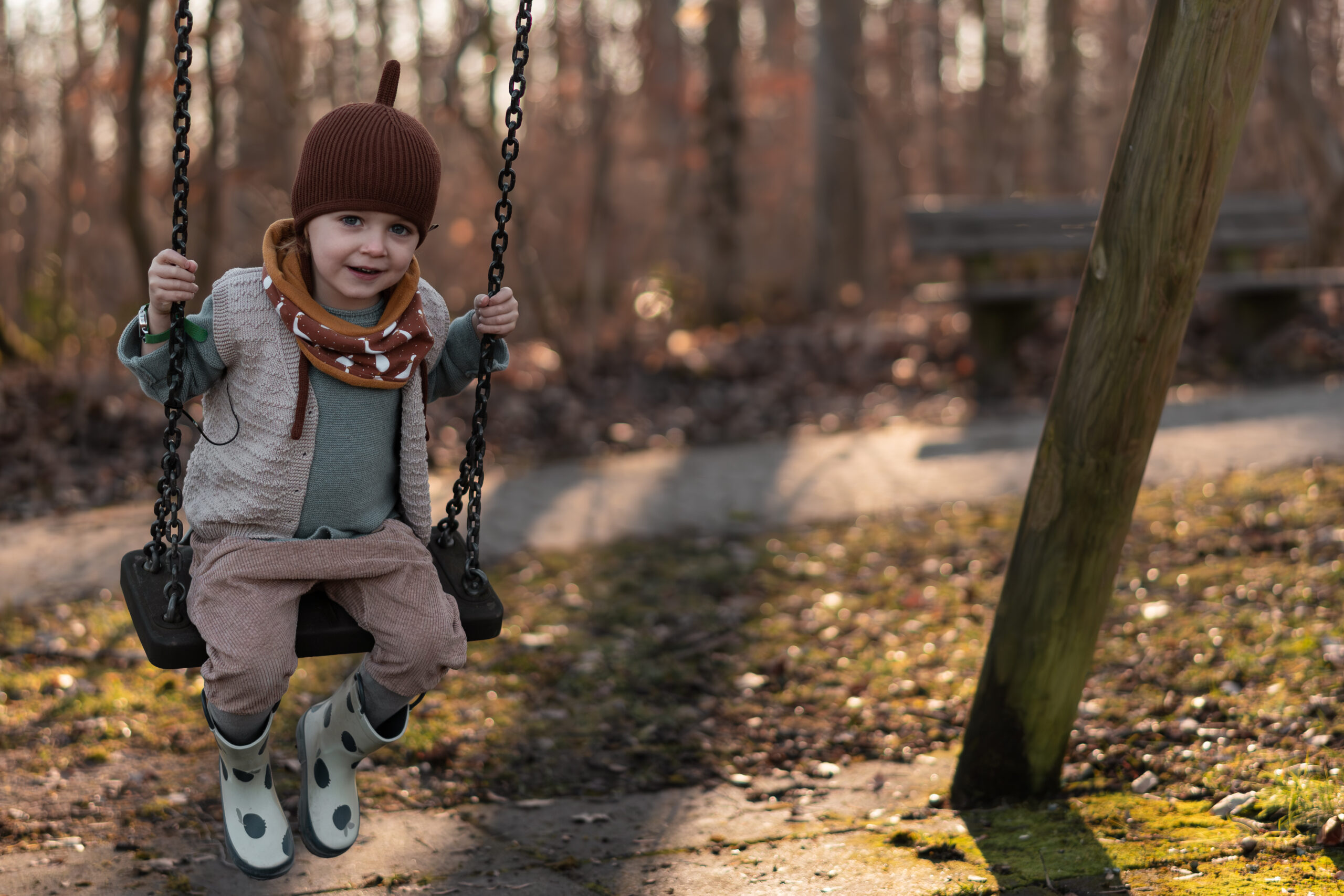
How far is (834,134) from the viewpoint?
587 inches

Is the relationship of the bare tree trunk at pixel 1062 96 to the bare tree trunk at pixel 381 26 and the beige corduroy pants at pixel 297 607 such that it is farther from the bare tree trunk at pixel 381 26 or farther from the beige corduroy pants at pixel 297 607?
the beige corduroy pants at pixel 297 607

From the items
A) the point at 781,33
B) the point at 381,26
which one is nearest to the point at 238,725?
the point at 381,26

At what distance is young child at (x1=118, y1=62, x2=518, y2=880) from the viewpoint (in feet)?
8.90

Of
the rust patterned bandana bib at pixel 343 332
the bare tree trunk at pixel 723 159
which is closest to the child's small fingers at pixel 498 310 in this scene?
the rust patterned bandana bib at pixel 343 332

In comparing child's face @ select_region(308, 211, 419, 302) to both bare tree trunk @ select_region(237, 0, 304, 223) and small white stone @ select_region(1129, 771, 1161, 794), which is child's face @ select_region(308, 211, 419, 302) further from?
bare tree trunk @ select_region(237, 0, 304, 223)

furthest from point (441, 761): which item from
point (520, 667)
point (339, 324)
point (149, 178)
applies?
point (149, 178)

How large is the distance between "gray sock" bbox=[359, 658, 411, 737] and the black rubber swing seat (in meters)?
0.11

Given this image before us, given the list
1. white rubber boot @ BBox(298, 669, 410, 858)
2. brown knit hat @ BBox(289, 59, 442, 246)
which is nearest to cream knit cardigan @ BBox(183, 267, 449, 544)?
brown knit hat @ BBox(289, 59, 442, 246)

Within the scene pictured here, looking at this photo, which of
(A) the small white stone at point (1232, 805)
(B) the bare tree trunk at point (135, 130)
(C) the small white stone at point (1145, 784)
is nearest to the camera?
(A) the small white stone at point (1232, 805)

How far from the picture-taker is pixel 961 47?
24.6m

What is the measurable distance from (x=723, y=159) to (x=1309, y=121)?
5338 mm

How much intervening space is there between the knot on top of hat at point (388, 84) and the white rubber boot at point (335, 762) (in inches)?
51.4

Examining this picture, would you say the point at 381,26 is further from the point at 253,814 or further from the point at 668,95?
the point at 253,814

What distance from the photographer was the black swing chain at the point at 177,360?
264 cm
